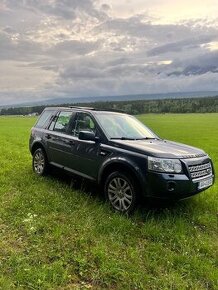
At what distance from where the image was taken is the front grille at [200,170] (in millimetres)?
6548

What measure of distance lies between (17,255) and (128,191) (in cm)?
249

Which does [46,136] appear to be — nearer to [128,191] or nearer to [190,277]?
[128,191]

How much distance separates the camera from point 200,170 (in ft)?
22.4

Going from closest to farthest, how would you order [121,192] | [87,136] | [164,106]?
[121,192] < [87,136] < [164,106]

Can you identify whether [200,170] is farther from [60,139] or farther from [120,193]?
[60,139]

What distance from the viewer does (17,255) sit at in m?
4.95

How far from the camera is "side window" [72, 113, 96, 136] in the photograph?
786cm

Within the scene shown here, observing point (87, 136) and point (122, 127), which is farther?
point (122, 127)

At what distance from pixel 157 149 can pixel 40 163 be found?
4074 millimetres

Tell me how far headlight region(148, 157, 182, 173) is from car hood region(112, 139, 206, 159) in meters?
0.10

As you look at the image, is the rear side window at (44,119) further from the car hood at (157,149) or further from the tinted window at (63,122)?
the car hood at (157,149)

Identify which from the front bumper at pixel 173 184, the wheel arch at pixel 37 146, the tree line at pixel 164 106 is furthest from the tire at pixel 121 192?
the tree line at pixel 164 106

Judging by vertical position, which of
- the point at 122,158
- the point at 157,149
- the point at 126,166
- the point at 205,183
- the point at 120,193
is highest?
the point at 157,149

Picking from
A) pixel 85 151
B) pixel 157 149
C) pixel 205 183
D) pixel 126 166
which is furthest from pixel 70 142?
pixel 205 183
